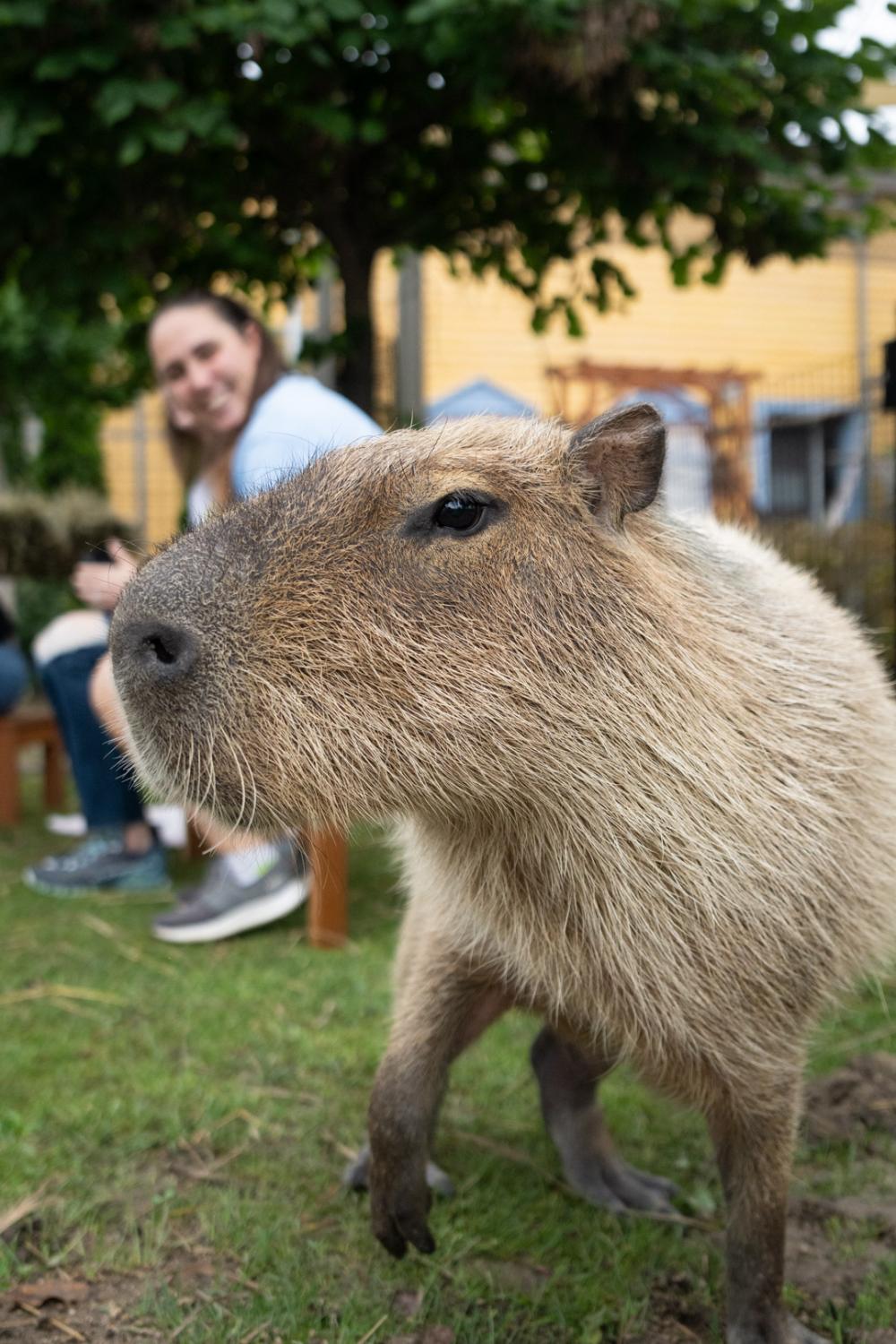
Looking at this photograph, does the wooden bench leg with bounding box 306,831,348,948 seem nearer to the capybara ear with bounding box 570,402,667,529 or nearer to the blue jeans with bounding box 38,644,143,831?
the blue jeans with bounding box 38,644,143,831

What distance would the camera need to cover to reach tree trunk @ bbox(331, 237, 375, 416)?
16.2ft

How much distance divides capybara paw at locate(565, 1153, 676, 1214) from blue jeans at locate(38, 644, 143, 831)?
2569 millimetres

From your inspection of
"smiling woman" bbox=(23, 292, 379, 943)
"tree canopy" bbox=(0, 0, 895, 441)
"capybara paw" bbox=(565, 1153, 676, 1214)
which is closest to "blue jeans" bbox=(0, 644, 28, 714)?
"tree canopy" bbox=(0, 0, 895, 441)

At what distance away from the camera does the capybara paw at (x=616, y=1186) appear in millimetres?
2068

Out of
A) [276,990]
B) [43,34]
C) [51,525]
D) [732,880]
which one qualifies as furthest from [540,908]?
[51,525]

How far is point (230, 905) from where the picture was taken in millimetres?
3604

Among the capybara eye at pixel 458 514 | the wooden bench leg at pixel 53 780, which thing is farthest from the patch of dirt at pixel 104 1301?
the wooden bench leg at pixel 53 780

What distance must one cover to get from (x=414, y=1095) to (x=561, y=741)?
670 mm

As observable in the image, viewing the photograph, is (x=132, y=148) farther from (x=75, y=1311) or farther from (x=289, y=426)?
(x=75, y=1311)

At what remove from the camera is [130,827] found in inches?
170

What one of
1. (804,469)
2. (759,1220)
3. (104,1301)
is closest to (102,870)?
(104,1301)

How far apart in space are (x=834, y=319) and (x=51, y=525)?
9.48 meters

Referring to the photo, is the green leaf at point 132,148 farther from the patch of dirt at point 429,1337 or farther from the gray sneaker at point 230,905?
the patch of dirt at point 429,1337

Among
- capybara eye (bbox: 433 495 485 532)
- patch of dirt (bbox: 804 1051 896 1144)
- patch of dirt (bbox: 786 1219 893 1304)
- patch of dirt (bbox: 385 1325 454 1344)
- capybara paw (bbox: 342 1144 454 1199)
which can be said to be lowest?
patch of dirt (bbox: 804 1051 896 1144)
